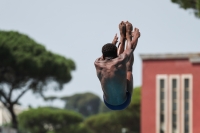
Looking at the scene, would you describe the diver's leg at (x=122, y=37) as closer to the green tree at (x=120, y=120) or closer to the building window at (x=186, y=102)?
the building window at (x=186, y=102)

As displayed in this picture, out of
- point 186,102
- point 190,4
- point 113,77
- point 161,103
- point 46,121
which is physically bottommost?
point 46,121

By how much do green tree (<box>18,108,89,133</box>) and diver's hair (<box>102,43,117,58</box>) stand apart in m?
82.5

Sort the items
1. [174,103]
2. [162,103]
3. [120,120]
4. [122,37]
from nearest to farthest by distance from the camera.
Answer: [122,37]
[174,103]
[162,103]
[120,120]

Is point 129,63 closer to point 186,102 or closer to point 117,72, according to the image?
point 117,72

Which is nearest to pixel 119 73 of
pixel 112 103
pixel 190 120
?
pixel 112 103

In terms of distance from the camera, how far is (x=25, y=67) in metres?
63.1

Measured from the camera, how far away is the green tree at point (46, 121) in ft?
303

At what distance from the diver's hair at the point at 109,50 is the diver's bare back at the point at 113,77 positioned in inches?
2.3

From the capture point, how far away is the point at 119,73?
886 centimetres

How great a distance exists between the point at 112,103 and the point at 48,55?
57.6 metres

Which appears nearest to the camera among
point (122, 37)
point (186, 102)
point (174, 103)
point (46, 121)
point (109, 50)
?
point (109, 50)

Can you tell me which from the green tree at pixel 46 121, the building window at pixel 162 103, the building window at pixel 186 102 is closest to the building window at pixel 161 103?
the building window at pixel 162 103

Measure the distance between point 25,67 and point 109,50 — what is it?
5455cm

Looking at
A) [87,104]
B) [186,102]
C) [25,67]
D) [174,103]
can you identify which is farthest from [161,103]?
[87,104]
